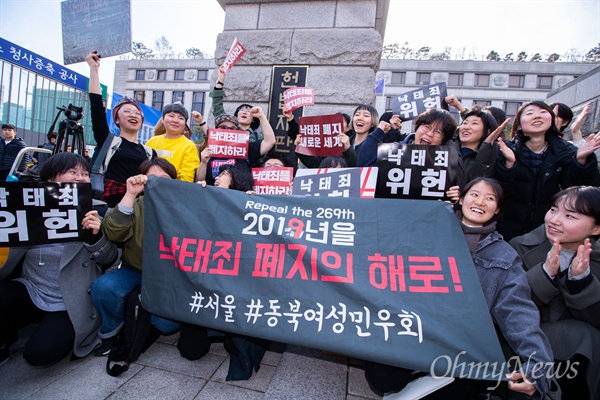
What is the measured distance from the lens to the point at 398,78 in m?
42.5

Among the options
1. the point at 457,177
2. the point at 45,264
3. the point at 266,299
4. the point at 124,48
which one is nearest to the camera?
the point at 266,299

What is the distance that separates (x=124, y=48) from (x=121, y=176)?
2.94m

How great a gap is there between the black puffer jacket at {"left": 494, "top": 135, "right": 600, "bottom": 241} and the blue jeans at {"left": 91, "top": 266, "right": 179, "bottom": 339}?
10.5 ft

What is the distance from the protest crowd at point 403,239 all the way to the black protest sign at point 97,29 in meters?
2.08

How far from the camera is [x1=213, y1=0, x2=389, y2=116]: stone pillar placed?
507cm

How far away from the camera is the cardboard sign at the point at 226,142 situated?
362cm

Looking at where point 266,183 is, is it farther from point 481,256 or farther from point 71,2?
point 71,2

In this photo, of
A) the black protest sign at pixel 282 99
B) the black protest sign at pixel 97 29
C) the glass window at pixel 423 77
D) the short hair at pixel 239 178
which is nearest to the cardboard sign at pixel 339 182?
the short hair at pixel 239 178

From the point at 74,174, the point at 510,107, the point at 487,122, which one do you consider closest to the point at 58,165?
the point at 74,174

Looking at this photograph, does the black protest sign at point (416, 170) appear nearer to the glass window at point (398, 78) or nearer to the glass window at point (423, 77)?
the glass window at point (398, 78)

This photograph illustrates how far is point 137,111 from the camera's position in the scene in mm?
3457

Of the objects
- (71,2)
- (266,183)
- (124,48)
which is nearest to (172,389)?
(266,183)

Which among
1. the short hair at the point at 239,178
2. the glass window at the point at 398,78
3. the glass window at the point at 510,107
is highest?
the glass window at the point at 398,78

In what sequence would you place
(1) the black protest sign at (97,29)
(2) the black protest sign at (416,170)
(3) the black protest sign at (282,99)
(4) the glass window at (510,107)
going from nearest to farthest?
(2) the black protest sign at (416,170) → (1) the black protest sign at (97,29) → (3) the black protest sign at (282,99) → (4) the glass window at (510,107)
